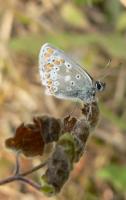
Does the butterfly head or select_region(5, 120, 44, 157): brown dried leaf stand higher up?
the butterfly head

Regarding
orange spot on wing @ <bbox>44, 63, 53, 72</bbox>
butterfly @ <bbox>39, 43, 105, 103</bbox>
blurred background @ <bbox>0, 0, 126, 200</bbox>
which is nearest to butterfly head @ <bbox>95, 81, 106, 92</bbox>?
butterfly @ <bbox>39, 43, 105, 103</bbox>

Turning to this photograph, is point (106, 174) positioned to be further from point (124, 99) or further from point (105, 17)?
point (105, 17)

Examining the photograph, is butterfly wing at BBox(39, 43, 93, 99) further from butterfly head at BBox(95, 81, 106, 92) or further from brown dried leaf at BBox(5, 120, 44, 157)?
brown dried leaf at BBox(5, 120, 44, 157)

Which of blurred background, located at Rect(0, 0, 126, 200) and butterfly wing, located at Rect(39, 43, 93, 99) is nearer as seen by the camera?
butterfly wing, located at Rect(39, 43, 93, 99)

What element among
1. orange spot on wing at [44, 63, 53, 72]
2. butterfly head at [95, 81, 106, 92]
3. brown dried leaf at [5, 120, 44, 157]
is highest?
orange spot on wing at [44, 63, 53, 72]

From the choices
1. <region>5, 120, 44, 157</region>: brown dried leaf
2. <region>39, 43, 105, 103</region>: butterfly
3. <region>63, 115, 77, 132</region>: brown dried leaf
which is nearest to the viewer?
<region>63, 115, 77, 132</region>: brown dried leaf

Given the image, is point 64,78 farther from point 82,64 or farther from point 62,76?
point 82,64

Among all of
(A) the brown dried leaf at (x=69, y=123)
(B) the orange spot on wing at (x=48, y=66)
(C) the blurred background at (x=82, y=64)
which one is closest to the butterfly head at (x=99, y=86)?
(B) the orange spot on wing at (x=48, y=66)
